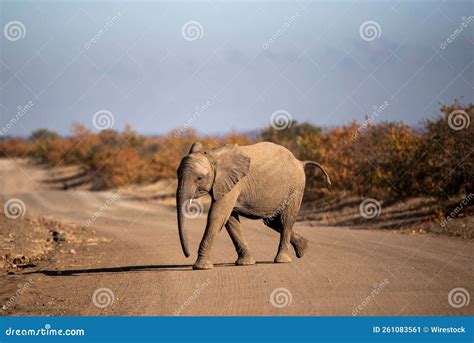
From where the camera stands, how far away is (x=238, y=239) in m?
14.7

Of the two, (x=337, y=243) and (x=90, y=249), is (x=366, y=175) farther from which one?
(x=90, y=249)

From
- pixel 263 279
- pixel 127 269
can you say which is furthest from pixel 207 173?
pixel 127 269

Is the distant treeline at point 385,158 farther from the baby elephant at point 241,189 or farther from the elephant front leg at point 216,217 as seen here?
the elephant front leg at point 216,217

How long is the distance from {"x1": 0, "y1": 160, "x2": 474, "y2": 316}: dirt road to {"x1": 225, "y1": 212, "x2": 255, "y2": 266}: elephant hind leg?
0.32 m

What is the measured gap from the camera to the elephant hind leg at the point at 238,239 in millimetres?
14633

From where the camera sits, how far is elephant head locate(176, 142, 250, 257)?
13156mm

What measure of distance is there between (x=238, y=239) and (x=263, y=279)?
168 centimetres

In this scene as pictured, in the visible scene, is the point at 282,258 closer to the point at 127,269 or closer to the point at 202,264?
the point at 202,264

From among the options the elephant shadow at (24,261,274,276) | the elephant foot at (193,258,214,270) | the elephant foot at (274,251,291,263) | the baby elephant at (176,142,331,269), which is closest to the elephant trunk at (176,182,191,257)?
the baby elephant at (176,142,331,269)

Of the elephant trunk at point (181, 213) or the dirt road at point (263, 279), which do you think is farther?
the elephant trunk at point (181, 213)

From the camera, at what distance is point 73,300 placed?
12125 millimetres

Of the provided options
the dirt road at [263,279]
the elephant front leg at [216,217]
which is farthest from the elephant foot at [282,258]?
the elephant front leg at [216,217]

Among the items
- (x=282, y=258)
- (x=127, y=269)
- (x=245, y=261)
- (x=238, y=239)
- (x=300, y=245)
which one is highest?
(x=300, y=245)

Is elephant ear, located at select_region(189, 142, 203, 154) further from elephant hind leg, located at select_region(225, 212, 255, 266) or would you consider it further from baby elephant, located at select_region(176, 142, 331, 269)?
elephant hind leg, located at select_region(225, 212, 255, 266)
